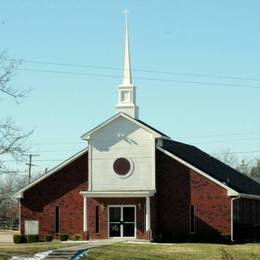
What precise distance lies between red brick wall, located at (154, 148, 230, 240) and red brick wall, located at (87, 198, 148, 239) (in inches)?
42.7

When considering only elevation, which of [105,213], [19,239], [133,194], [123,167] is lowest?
[19,239]

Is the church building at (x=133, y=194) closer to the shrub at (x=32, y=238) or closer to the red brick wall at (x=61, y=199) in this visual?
the red brick wall at (x=61, y=199)

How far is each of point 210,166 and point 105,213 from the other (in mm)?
9877

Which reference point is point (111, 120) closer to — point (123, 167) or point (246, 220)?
point (123, 167)

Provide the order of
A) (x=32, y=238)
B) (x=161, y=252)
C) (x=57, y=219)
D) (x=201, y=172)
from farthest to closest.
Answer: (x=57, y=219)
(x=32, y=238)
(x=201, y=172)
(x=161, y=252)

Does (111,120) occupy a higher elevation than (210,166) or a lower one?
higher

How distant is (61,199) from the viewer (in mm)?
49250

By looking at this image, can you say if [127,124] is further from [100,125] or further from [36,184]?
[36,184]

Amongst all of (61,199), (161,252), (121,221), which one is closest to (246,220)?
(121,221)

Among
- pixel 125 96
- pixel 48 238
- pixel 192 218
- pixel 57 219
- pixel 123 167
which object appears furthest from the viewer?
pixel 125 96

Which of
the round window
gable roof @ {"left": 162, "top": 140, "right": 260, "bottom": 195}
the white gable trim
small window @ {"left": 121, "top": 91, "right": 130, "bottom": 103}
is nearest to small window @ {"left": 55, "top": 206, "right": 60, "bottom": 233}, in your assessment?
the round window

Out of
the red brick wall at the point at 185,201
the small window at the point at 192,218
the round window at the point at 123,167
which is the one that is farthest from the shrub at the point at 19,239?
the small window at the point at 192,218

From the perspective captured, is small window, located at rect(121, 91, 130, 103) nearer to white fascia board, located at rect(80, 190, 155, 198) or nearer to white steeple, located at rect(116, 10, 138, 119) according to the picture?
white steeple, located at rect(116, 10, 138, 119)

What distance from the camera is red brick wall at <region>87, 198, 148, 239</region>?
154 feet
